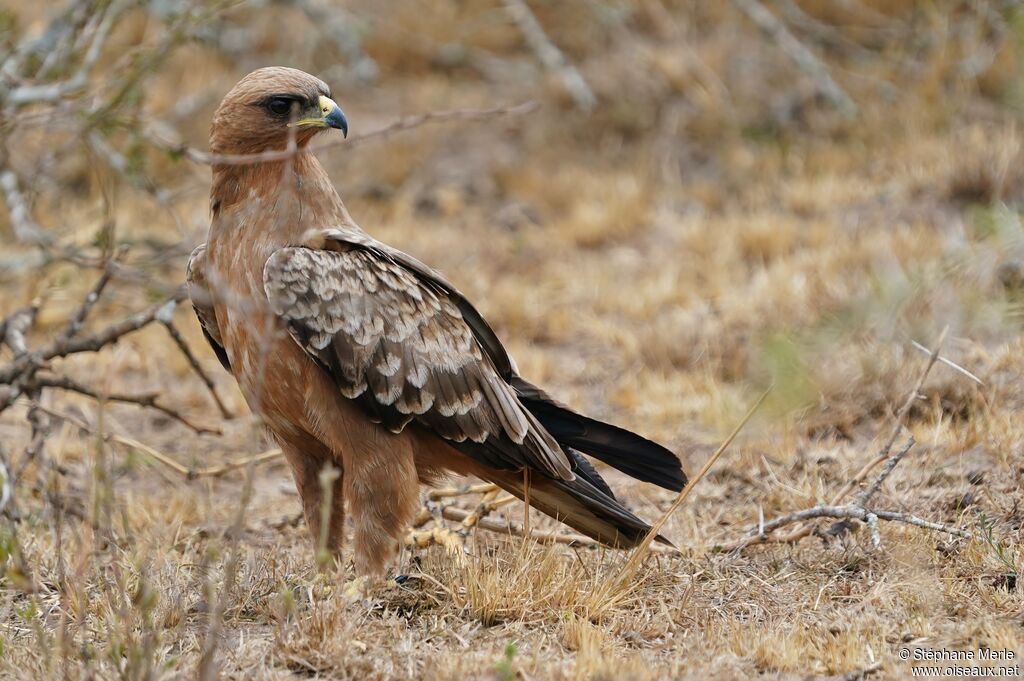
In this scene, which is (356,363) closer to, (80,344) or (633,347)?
(80,344)

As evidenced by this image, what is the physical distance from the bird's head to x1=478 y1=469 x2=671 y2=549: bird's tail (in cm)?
133

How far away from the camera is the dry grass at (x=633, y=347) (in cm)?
347

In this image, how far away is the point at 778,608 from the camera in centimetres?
378

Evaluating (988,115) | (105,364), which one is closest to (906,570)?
(105,364)

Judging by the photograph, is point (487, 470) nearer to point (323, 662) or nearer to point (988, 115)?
point (323, 662)

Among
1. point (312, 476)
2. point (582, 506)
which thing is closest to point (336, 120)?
point (312, 476)

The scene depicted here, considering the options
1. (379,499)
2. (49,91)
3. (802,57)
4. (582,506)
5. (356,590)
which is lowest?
(582,506)

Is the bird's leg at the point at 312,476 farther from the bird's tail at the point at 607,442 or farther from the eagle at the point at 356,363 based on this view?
the bird's tail at the point at 607,442

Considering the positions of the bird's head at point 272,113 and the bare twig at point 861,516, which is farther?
the bird's head at point 272,113

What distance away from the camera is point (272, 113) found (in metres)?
4.11

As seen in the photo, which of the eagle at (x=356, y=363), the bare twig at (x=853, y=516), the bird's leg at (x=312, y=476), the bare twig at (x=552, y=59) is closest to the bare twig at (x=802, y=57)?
the bare twig at (x=552, y=59)

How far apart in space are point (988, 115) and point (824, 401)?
4.08m

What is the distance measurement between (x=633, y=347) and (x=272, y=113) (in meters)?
2.99

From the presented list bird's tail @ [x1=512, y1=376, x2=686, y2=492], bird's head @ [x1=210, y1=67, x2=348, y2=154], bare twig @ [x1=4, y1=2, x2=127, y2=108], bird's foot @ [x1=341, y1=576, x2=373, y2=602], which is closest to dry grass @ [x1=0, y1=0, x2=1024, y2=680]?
bird's foot @ [x1=341, y1=576, x2=373, y2=602]
